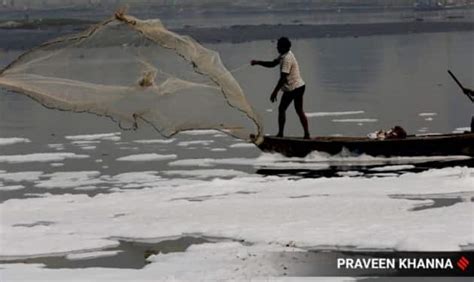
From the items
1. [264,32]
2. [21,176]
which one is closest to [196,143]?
[21,176]

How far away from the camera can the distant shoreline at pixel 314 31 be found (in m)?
55.1

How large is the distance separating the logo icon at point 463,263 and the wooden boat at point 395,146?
5.80 m

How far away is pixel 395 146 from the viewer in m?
13.8

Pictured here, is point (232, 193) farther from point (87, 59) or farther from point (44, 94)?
point (87, 59)

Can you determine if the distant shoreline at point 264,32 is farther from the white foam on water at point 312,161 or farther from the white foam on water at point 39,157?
the white foam on water at point 312,161

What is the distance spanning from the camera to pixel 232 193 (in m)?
11.7

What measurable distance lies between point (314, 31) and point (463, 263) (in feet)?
172

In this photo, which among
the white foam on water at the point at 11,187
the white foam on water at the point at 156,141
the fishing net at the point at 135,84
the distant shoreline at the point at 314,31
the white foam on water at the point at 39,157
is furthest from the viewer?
the distant shoreline at the point at 314,31

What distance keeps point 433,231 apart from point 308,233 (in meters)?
1.09

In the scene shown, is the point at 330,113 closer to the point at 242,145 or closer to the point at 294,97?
the point at 242,145

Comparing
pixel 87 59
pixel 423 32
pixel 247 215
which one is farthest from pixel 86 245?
pixel 423 32

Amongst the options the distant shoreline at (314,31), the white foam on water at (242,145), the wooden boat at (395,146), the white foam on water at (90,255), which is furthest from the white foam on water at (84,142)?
the distant shoreline at (314,31)

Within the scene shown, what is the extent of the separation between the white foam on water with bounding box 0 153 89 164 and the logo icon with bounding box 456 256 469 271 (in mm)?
8322

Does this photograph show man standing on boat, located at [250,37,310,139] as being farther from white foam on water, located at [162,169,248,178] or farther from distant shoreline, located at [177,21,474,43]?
distant shoreline, located at [177,21,474,43]
